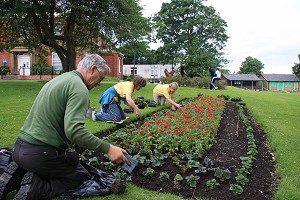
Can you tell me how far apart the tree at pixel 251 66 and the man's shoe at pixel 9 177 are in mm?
85419

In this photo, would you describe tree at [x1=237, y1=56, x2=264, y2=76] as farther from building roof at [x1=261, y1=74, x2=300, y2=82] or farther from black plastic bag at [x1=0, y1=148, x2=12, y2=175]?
black plastic bag at [x1=0, y1=148, x2=12, y2=175]

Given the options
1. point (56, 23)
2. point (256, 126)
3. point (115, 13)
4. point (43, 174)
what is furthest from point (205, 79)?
point (43, 174)

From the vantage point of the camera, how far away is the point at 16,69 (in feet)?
109

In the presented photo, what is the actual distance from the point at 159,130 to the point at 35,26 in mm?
15627

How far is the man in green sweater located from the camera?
303 centimetres

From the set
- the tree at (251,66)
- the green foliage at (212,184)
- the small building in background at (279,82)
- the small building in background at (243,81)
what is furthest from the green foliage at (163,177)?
the tree at (251,66)

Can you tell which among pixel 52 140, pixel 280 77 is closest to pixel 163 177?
pixel 52 140

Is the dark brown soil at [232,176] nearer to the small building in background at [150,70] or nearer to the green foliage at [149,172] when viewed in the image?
the green foliage at [149,172]

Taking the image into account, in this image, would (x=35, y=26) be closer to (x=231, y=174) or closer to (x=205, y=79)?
(x=205, y=79)

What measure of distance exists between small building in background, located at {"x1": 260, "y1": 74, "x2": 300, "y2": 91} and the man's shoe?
73.4m

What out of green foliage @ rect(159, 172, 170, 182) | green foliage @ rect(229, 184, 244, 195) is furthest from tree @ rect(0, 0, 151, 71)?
green foliage @ rect(229, 184, 244, 195)

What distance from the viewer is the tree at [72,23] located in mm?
16219

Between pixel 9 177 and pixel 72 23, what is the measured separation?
1707cm

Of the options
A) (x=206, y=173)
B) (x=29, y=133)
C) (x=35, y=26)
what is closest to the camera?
(x=29, y=133)
